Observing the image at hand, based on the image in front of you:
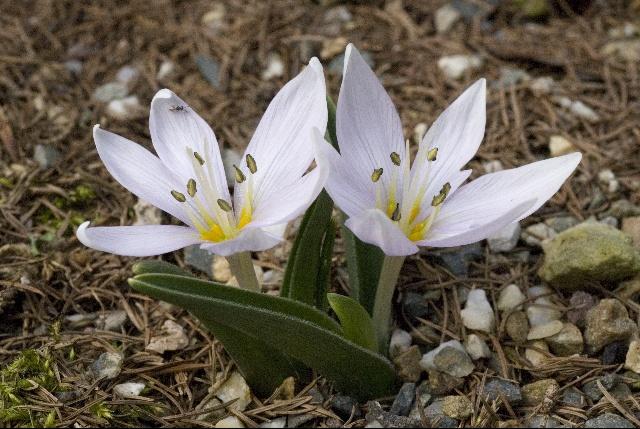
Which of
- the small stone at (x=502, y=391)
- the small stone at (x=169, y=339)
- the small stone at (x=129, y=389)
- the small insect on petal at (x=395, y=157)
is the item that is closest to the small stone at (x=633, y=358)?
the small stone at (x=502, y=391)

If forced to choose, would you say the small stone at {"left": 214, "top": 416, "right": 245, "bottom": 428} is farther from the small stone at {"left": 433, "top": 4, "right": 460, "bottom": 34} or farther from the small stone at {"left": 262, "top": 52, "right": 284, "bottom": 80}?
the small stone at {"left": 433, "top": 4, "right": 460, "bottom": 34}

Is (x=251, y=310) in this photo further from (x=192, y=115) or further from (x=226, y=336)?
(x=192, y=115)

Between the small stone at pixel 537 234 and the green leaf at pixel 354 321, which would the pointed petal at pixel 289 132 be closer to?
the green leaf at pixel 354 321

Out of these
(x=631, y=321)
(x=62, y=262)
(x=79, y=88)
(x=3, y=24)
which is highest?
(x=3, y=24)

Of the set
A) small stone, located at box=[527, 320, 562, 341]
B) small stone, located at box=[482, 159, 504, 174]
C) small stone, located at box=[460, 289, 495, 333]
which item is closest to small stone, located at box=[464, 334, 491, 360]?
small stone, located at box=[460, 289, 495, 333]

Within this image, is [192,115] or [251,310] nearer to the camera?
[251,310]

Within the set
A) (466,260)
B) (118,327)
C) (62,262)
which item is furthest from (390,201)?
(62,262)

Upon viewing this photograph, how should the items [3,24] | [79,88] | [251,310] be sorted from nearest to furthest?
[251,310] < [79,88] < [3,24]

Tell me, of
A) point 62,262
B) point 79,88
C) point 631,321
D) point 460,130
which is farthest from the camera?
point 79,88
